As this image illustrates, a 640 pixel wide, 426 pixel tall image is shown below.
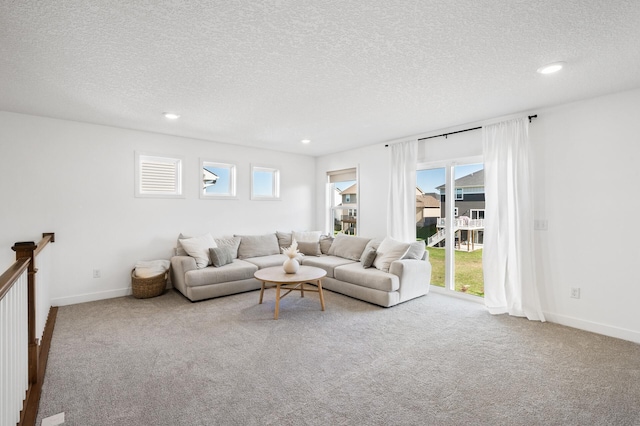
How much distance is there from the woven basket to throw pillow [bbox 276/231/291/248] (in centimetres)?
220

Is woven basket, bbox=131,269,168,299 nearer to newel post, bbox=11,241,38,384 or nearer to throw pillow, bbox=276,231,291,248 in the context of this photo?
newel post, bbox=11,241,38,384

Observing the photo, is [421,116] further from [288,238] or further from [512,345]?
[288,238]

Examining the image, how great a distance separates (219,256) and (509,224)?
13.1ft

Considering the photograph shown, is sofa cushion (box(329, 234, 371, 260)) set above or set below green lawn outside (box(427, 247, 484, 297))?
above

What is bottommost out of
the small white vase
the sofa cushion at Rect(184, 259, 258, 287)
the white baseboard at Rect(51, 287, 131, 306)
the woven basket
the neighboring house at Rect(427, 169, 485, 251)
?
the white baseboard at Rect(51, 287, 131, 306)

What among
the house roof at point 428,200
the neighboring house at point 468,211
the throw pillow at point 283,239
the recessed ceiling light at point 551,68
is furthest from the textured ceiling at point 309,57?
the throw pillow at point 283,239

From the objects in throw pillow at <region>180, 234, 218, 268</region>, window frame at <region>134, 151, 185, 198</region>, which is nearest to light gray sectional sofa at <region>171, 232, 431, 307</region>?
throw pillow at <region>180, 234, 218, 268</region>

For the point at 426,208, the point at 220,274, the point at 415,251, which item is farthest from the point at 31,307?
the point at 426,208

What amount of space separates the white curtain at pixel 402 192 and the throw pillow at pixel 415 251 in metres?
0.40

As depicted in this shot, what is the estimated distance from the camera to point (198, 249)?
4672mm

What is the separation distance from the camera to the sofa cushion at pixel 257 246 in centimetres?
539

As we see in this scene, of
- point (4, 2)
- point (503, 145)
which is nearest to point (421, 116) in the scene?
point (503, 145)

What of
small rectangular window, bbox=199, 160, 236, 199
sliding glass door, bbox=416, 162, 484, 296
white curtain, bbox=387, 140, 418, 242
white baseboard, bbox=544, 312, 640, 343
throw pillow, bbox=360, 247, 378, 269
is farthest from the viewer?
small rectangular window, bbox=199, 160, 236, 199

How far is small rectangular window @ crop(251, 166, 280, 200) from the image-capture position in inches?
238
